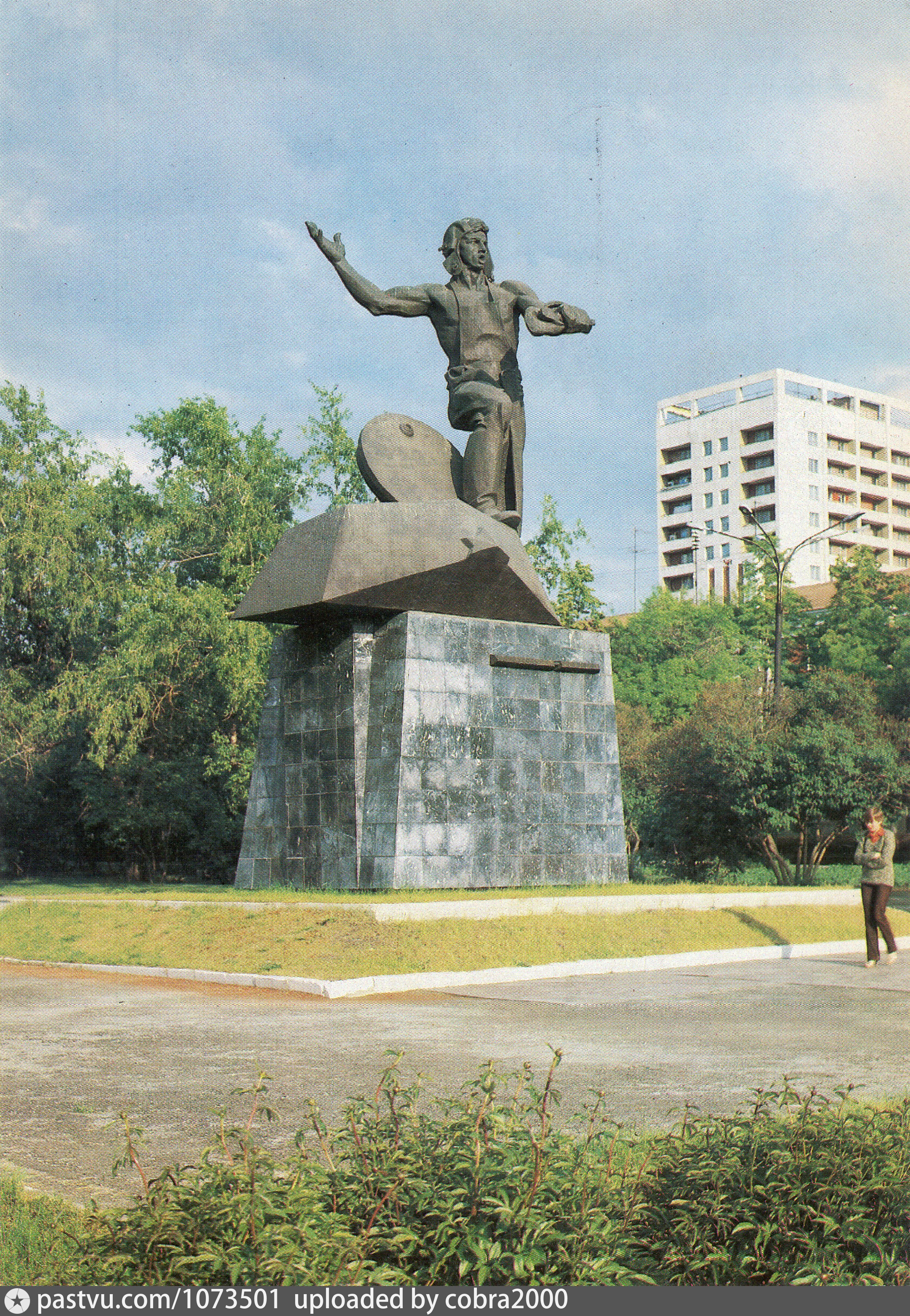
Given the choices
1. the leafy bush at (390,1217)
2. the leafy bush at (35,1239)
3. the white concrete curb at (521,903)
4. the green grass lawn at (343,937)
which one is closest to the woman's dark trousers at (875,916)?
the green grass lawn at (343,937)

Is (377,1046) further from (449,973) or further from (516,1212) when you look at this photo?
(516,1212)

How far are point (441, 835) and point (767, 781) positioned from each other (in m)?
12.2

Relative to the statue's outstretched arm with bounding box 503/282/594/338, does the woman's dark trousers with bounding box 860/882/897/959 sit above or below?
below

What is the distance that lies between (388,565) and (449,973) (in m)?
4.72

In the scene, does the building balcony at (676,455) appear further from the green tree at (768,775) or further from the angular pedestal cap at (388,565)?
the angular pedestal cap at (388,565)

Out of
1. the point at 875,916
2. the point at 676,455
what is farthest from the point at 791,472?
the point at 875,916

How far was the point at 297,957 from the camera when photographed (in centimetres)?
1026

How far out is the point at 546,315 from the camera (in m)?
15.0

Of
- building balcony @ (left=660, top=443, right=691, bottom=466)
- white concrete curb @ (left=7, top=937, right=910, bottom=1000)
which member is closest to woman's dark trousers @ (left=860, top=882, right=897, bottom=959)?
white concrete curb @ (left=7, top=937, right=910, bottom=1000)

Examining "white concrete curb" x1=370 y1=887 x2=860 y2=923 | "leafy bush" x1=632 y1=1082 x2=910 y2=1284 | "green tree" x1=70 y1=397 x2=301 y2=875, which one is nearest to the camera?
"leafy bush" x1=632 y1=1082 x2=910 y2=1284

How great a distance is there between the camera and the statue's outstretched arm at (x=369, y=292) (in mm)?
14916

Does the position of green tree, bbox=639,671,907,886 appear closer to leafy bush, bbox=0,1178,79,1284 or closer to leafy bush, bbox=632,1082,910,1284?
leafy bush, bbox=632,1082,910,1284

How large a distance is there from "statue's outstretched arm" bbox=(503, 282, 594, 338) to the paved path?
8.02 metres

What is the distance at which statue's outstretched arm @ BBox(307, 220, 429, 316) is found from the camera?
48.9 ft
